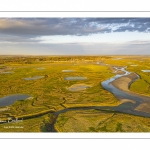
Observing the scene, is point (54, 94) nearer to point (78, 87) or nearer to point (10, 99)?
point (78, 87)

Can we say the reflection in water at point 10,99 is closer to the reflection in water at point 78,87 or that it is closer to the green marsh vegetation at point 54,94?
the green marsh vegetation at point 54,94

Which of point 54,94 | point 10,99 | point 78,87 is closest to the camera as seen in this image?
point 10,99

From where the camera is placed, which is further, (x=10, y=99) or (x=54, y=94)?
(x=54, y=94)

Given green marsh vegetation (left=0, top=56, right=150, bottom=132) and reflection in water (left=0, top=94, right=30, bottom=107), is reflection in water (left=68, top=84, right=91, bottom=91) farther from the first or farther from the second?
reflection in water (left=0, top=94, right=30, bottom=107)

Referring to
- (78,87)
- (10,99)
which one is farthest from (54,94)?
(10,99)

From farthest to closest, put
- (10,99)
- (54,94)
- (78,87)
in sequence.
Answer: (78,87) → (54,94) → (10,99)

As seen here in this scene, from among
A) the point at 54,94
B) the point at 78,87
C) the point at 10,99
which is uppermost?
the point at 78,87

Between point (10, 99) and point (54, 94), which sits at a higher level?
point (54, 94)

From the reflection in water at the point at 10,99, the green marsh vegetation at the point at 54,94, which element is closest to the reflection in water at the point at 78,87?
the green marsh vegetation at the point at 54,94
